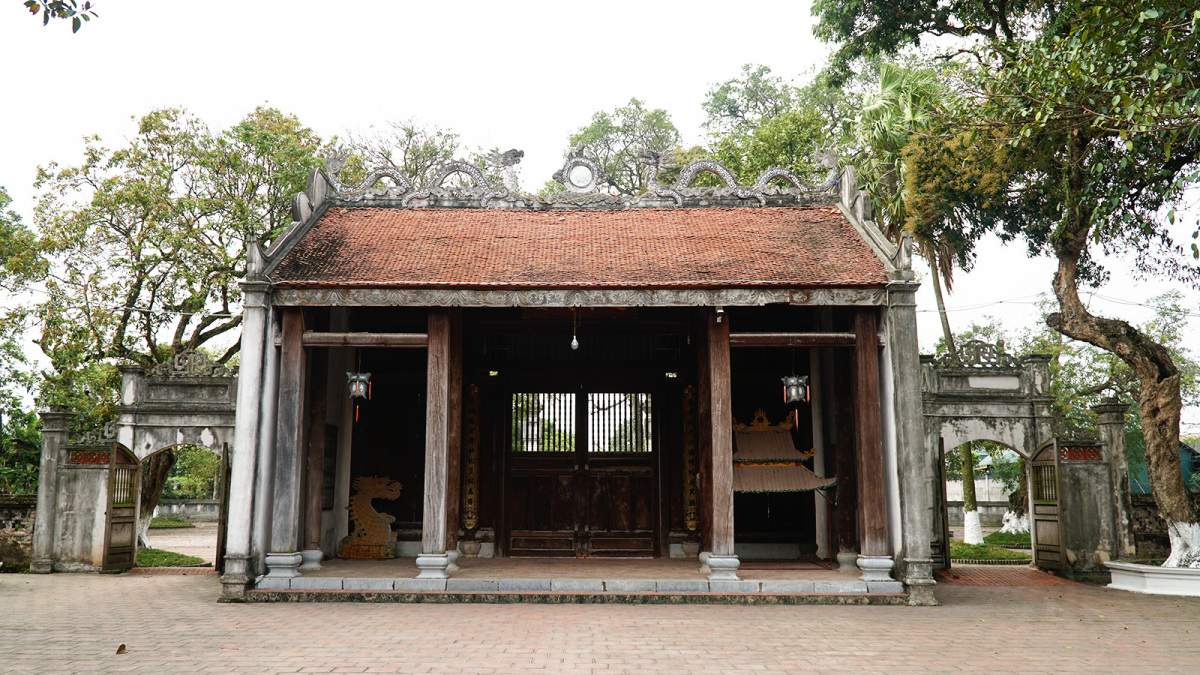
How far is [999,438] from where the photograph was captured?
12.2m

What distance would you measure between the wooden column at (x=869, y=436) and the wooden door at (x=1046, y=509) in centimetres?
384

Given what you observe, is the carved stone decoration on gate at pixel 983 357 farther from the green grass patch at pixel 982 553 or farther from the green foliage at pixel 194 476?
the green foliage at pixel 194 476

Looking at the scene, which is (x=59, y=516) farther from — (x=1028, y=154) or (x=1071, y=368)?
(x=1071, y=368)

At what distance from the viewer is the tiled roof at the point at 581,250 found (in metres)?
10.0

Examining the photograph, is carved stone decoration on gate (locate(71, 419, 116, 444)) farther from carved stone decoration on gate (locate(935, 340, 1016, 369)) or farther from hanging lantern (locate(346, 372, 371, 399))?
carved stone decoration on gate (locate(935, 340, 1016, 369))

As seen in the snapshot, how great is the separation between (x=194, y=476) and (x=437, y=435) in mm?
23353

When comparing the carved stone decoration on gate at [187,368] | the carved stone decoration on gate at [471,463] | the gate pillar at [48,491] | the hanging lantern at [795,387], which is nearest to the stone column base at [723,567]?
the hanging lantern at [795,387]

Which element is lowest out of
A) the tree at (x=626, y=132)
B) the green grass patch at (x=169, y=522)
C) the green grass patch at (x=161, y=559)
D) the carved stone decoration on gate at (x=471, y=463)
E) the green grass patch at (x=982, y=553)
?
the green grass patch at (x=169, y=522)

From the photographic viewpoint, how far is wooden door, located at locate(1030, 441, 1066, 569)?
480 inches

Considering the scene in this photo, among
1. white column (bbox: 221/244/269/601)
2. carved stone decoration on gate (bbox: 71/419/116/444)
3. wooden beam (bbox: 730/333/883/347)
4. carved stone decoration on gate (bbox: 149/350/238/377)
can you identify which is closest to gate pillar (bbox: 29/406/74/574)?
carved stone decoration on gate (bbox: 71/419/116/444)

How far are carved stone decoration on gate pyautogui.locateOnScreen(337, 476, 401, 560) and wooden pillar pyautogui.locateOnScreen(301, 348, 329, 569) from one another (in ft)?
4.76

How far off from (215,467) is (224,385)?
18933 mm

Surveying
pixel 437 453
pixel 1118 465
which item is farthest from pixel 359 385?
pixel 1118 465

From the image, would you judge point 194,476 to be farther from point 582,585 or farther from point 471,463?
point 582,585
